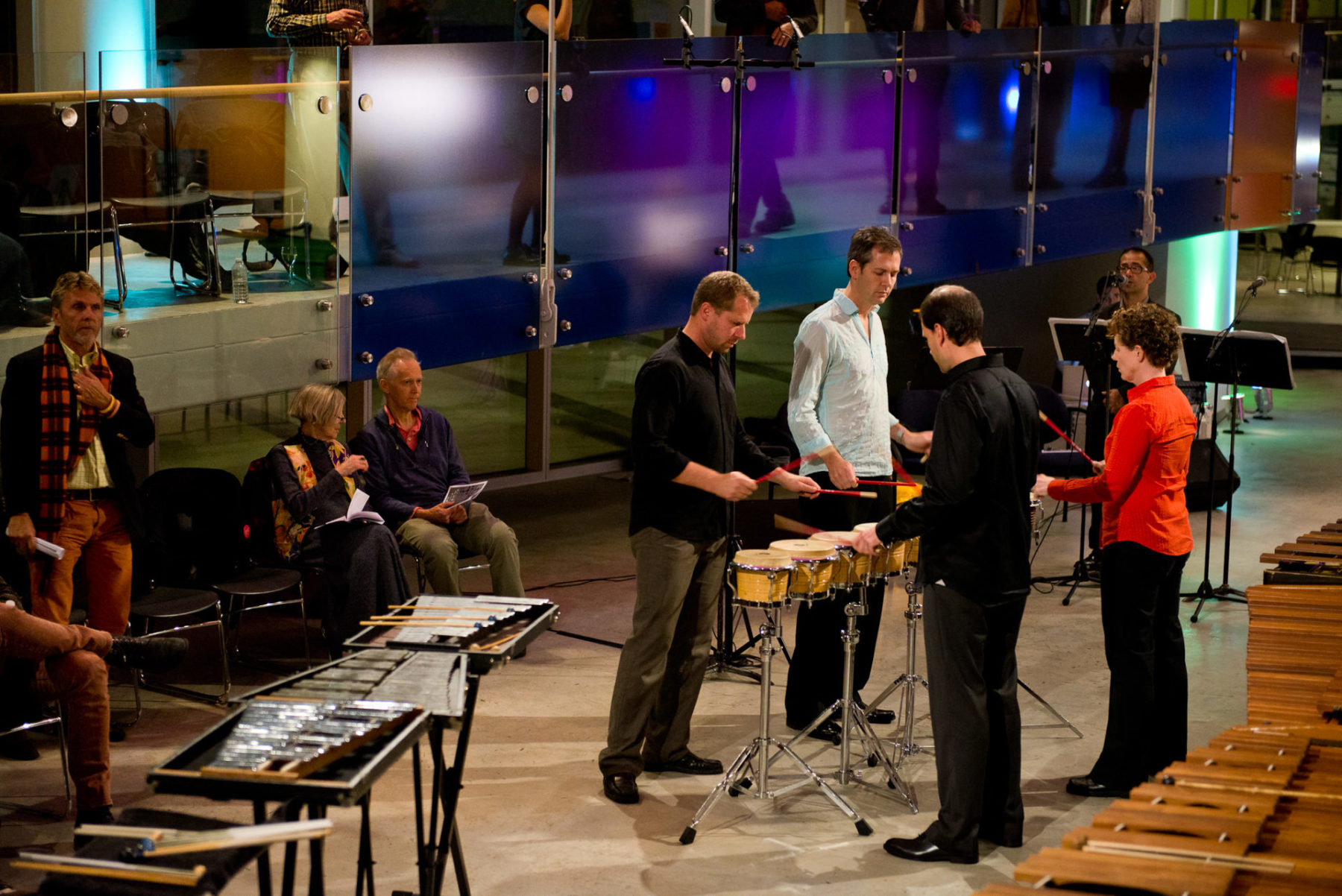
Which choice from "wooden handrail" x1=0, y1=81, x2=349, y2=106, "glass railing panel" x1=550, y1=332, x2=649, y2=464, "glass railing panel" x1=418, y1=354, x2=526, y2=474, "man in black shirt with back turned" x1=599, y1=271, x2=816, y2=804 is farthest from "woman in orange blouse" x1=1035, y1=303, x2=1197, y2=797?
"glass railing panel" x1=550, y1=332, x2=649, y2=464

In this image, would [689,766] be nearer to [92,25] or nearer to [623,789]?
[623,789]

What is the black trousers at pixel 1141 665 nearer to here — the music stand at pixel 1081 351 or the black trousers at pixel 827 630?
the black trousers at pixel 827 630

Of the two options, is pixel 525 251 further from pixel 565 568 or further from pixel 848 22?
pixel 848 22

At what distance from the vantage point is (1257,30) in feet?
41.8

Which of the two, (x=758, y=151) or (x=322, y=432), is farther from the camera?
(x=758, y=151)

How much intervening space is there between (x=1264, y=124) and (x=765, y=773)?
31.7 feet

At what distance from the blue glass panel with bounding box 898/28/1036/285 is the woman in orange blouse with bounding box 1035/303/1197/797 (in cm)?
440

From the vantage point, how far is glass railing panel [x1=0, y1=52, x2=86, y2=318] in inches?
228

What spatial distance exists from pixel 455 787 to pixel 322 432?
2904 millimetres

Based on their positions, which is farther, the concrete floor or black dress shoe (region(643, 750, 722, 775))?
black dress shoe (region(643, 750, 722, 775))

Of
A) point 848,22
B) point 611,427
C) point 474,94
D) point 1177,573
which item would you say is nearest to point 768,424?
point 611,427

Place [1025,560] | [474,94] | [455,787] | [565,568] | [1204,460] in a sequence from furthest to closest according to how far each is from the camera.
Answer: [1204,460] → [565,568] → [474,94] → [1025,560] → [455,787]

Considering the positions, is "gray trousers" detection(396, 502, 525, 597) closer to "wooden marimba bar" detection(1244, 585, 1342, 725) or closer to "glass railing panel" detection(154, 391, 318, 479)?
"glass railing panel" detection(154, 391, 318, 479)

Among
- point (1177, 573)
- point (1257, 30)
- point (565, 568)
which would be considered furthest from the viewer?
point (1257, 30)
